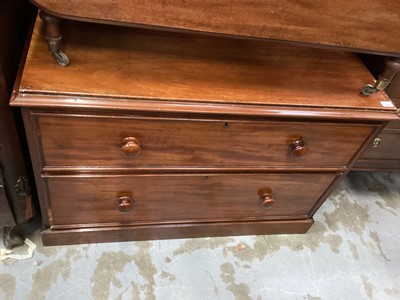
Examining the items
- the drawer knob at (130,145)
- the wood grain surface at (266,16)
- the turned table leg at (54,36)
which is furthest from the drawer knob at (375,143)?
the turned table leg at (54,36)

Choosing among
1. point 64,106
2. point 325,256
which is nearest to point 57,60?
point 64,106

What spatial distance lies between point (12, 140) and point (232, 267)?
0.84 meters

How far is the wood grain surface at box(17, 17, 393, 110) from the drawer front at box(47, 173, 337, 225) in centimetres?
30

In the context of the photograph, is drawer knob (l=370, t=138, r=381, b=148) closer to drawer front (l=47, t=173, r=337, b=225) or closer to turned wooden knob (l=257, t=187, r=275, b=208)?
drawer front (l=47, t=173, r=337, b=225)

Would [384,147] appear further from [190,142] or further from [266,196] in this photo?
[190,142]

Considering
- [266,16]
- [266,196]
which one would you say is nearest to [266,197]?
[266,196]

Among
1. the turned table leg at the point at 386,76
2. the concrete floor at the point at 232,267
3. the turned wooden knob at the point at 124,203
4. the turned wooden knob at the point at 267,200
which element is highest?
the turned table leg at the point at 386,76

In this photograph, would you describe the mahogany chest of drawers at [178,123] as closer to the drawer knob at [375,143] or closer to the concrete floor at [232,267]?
the concrete floor at [232,267]

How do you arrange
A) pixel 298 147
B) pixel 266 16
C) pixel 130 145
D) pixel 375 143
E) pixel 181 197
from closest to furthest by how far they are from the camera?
pixel 266 16
pixel 130 145
pixel 298 147
pixel 181 197
pixel 375 143

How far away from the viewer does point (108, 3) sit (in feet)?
2.24

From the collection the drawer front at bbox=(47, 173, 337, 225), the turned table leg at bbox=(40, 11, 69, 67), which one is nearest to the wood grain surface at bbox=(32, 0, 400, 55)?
the turned table leg at bbox=(40, 11, 69, 67)

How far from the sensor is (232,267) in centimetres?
128

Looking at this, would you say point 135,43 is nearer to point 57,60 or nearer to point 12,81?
point 57,60

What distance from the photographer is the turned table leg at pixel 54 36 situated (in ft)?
2.37
